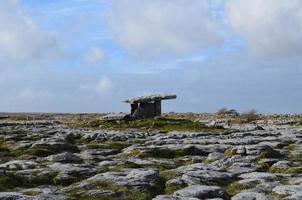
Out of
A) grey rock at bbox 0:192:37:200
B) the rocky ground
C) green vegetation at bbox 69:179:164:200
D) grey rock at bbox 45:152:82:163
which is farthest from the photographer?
grey rock at bbox 45:152:82:163

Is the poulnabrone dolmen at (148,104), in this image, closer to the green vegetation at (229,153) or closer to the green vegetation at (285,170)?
the green vegetation at (229,153)

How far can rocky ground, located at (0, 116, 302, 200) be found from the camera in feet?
81.5

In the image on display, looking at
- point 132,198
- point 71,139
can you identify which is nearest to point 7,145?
point 71,139

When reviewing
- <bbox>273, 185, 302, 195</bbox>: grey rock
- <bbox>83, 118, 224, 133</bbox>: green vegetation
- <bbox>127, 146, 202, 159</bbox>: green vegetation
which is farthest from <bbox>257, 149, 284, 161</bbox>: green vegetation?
<bbox>83, 118, 224, 133</bbox>: green vegetation

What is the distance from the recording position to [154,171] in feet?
97.6

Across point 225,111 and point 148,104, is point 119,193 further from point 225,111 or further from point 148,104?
point 225,111

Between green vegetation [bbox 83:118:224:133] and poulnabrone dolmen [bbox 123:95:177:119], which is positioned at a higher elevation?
poulnabrone dolmen [bbox 123:95:177:119]

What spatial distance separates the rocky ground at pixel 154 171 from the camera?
2484cm

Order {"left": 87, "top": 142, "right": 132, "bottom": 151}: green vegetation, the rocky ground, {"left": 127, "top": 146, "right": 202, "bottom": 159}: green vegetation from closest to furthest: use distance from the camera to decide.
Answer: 1. the rocky ground
2. {"left": 127, "top": 146, "right": 202, "bottom": 159}: green vegetation
3. {"left": 87, "top": 142, "right": 132, "bottom": 151}: green vegetation

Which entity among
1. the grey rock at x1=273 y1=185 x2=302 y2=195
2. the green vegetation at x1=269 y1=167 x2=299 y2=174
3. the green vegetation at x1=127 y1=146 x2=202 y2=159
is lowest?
the grey rock at x1=273 y1=185 x2=302 y2=195

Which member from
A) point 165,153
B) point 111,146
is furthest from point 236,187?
point 111,146

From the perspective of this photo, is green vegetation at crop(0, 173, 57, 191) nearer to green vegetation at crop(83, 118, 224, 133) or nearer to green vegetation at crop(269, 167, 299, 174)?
green vegetation at crop(269, 167, 299, 174)

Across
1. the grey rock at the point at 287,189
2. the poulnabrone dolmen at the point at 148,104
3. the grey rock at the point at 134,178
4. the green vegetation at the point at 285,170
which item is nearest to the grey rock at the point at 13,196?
the grey rock at the point at 134,178

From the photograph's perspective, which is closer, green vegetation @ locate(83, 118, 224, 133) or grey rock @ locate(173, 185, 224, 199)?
grey rock @ locate(173, 185, 224, 199)
